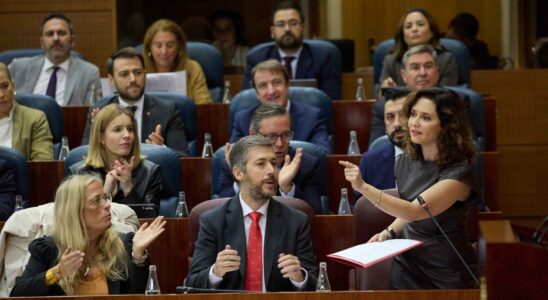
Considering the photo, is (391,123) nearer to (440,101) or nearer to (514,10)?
(440,101)

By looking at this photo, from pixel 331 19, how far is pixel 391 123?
372cm

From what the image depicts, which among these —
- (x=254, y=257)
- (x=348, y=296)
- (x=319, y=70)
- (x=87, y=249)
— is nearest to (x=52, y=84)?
(x=319, y=70)

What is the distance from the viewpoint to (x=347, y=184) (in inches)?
222

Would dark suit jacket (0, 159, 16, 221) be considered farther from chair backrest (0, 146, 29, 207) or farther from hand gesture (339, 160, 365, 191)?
hand gesture (339, 160, 365, 191)

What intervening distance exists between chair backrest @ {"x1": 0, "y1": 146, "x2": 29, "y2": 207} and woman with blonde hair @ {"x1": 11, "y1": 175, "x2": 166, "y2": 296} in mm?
1197

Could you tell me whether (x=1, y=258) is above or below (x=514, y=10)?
below

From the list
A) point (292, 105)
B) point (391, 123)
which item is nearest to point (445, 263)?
point (391, 123)

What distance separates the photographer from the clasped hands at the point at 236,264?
402cm

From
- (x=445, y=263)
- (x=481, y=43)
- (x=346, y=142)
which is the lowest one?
(x=445, y=263)

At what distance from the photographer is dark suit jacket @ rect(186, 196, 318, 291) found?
4.19m

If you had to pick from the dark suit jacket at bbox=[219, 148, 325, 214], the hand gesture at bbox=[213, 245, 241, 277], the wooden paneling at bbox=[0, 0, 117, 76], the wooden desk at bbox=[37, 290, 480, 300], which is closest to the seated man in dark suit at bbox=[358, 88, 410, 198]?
the dark suit jacket at bbox=[219, 148, 325, 214]

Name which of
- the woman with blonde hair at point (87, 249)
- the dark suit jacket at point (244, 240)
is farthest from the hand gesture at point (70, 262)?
the dark suit jacket at point (244, 240)

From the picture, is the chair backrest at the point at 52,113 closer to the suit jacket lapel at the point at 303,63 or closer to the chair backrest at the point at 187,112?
the chair backrest at the point at 187,112

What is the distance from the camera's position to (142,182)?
5117mm
